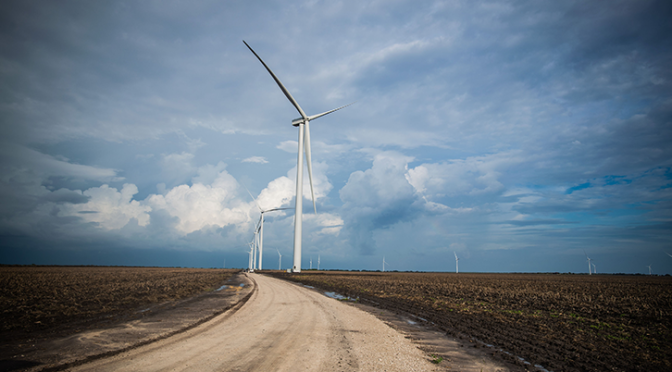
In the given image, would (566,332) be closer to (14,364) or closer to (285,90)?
(14,364)

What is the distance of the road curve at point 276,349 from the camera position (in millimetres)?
9570

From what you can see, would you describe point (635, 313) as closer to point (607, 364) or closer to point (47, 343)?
point (607, 364)

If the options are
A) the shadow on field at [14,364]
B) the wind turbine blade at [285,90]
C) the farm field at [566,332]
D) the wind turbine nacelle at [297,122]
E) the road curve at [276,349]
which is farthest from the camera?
the wind turbine nacelle at [297,122]

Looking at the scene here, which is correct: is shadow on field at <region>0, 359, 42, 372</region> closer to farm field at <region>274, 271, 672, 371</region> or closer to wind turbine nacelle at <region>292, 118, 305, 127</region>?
farm field at <region>274, 271, 672, 371</region>

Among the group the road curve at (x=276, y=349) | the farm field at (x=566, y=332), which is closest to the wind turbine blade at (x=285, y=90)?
the road curve at (x=276, y=349)

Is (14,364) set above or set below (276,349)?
above

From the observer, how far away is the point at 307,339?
13.2m

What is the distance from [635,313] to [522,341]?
16.7 meters

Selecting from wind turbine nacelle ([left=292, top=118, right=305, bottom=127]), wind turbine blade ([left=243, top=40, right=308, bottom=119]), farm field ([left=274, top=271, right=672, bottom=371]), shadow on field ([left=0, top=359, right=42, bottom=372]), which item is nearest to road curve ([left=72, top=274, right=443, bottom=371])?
shadow on field ([left=0, top=359, right=42, bottom=372])

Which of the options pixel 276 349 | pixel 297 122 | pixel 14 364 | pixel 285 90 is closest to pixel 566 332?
pixel 276 349

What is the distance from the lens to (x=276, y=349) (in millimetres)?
11461

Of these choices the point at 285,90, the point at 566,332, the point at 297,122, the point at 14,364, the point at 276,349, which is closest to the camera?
the point at 14,364

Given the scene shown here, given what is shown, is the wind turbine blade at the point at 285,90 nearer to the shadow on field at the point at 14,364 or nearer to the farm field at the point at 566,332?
the farm field at the point at 566,332

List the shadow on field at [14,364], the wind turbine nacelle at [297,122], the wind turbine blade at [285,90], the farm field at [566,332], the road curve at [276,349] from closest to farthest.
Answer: the shadow on field at [14,364]
the road curve at [276,349]
the farm field at [566,332]
the wind turbine blade at [285,90]
the wind turbine nacelle at [297,122]
